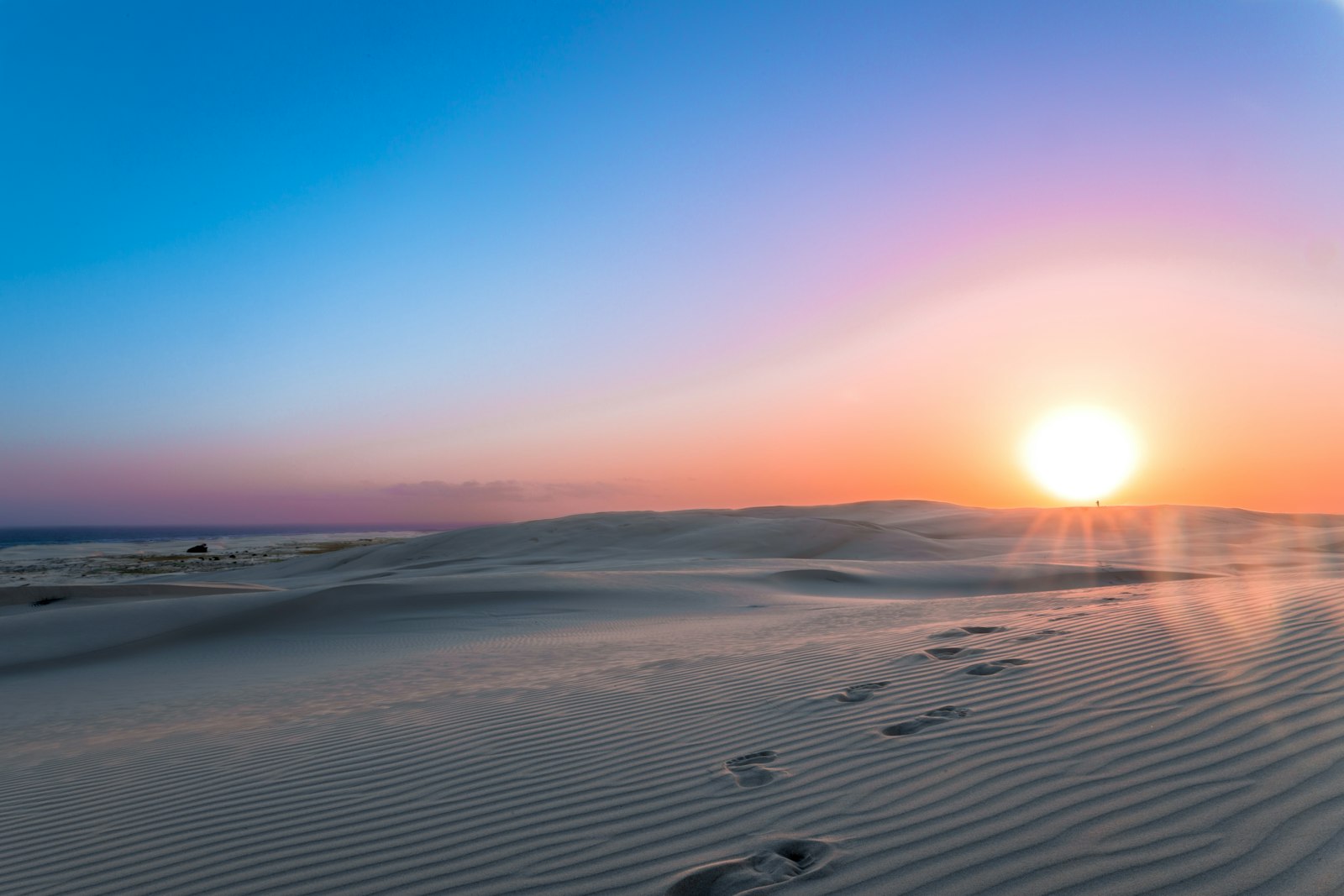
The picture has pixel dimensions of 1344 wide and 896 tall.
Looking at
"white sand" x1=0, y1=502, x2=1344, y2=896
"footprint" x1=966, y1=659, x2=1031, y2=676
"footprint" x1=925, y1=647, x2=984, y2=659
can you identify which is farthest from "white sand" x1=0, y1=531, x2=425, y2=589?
"footprint" x1=966, y1=659, x2=1031, y2=676

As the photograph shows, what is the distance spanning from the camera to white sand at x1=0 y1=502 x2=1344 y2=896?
9.37 feet

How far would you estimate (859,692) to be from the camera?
530 cm

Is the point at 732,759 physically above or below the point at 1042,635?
below

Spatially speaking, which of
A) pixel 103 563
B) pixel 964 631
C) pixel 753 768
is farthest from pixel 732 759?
pixel 103 563

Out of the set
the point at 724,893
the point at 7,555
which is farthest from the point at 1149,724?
the point at 7,555

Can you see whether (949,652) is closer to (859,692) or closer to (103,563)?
(859,692)

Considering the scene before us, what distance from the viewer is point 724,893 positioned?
2.75 metres

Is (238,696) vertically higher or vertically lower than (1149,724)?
lower

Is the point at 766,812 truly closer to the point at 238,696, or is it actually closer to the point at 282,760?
the point at 282,760

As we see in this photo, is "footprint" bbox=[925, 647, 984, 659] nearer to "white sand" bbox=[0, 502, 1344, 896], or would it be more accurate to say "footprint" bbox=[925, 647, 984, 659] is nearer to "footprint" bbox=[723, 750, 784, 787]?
"white sand" bbox=[0, 502, 1344, 896]

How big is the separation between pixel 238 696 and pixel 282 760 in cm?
356

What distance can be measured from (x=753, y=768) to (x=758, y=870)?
3.62 ft

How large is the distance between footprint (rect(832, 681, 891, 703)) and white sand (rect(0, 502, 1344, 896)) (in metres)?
0.04

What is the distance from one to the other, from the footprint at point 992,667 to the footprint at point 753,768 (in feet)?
6.20
